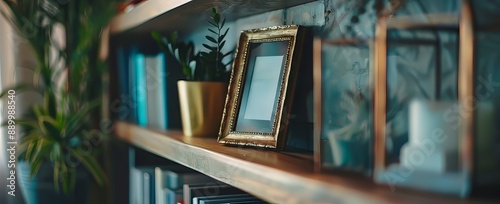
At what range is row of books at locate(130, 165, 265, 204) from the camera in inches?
35.3

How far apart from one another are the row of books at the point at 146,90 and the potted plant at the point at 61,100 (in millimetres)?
72

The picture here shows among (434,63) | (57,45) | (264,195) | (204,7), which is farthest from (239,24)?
(57,45)

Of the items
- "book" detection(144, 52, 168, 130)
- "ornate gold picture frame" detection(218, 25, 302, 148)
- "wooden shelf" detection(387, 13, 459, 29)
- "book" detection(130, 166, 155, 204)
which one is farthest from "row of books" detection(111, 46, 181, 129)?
"wooden shelf" detection(387, 13, 459, 29)

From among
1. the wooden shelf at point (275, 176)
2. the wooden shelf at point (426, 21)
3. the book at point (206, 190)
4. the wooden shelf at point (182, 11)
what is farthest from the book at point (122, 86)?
the wooden shelf at point (426, 21)

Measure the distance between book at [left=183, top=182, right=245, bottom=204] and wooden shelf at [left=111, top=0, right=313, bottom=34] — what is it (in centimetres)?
27

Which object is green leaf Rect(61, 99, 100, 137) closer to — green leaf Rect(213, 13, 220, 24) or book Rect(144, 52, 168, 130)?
book Rect(144, 52, 168, 130)

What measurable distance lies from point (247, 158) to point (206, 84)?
282mm

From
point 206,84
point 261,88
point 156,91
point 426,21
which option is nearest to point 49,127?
point 156,91

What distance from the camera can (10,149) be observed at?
4.39ft

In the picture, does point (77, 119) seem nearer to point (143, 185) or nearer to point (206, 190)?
point (143, 185)

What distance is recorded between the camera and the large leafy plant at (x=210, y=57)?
0.97 m

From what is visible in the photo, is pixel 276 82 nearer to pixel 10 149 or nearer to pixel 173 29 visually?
pixel 173 29

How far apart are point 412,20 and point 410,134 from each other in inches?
4.1

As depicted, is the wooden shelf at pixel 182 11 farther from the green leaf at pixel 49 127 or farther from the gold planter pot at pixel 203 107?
the green leaf at pixel 49 127
